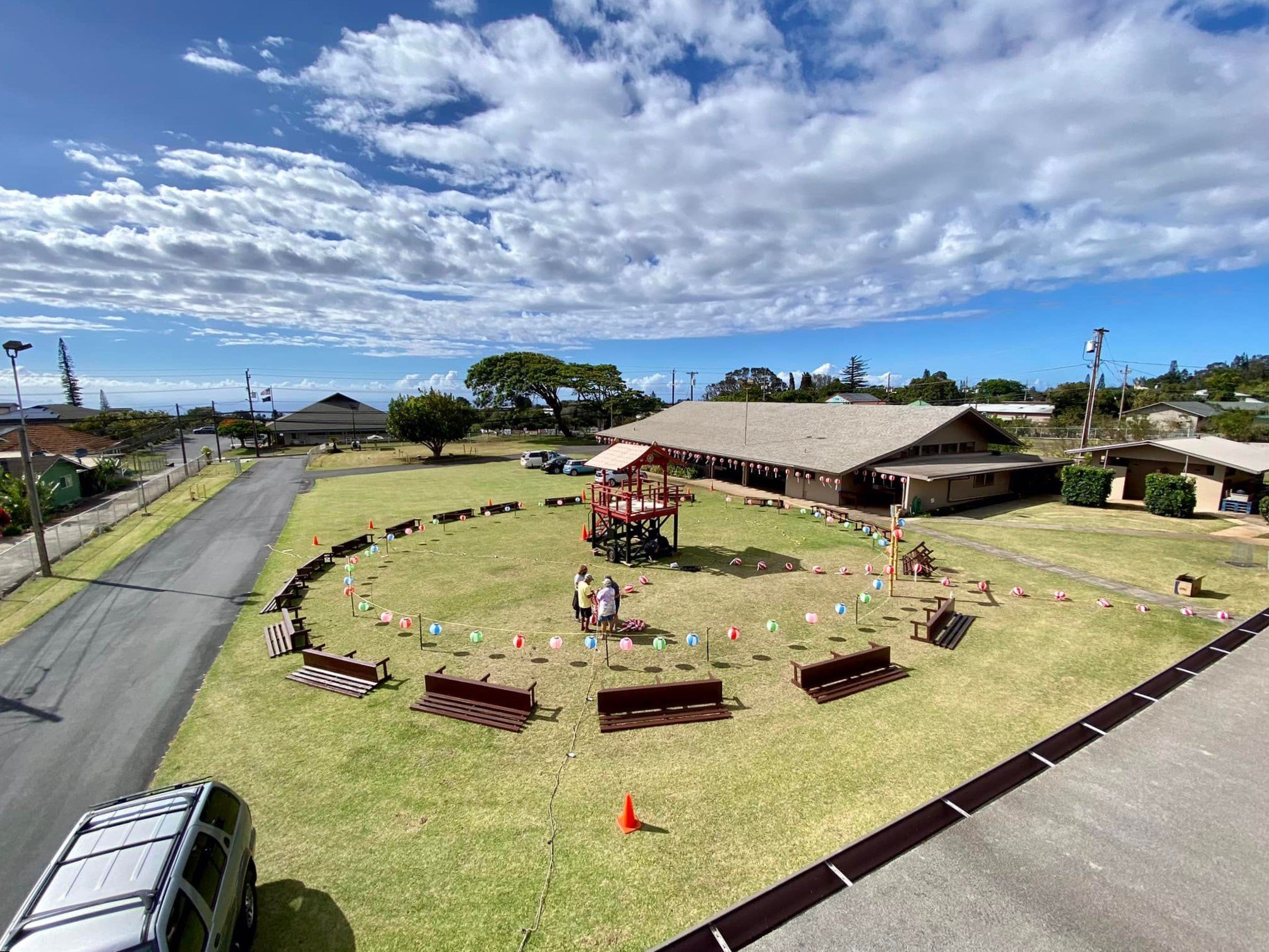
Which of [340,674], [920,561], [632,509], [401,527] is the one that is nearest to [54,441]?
[401,527]

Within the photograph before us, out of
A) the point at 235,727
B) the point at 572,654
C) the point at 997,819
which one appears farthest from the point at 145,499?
the point at 997,819

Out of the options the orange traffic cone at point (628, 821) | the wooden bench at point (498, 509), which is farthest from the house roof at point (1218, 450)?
the orange traffic cone at point (628, 821)

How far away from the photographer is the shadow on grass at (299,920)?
21.0ft

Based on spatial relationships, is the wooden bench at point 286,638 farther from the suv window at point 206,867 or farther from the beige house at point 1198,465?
the beige house at point 1198,465

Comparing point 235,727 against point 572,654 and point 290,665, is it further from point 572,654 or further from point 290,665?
point 572,654

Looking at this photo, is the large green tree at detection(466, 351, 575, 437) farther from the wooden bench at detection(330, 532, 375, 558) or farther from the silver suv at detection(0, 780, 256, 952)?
the silver suv at detection(0, 780, 256, 952)

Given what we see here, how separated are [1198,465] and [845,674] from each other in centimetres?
3150

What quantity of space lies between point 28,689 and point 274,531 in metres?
15.7

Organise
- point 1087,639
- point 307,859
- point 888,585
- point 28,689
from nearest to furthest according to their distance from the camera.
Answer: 1. point 307,859
2. point 28,689
3. point 1087,639
4. point 888,585

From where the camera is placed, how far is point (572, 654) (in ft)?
45.5

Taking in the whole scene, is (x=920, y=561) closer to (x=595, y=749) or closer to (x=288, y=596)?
(x=595, y=749)

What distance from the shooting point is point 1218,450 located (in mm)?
29609

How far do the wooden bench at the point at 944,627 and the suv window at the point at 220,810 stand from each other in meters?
14.1

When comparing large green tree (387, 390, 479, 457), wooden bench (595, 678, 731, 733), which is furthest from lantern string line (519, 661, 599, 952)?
large green tree (387, 390, 479, 457)
